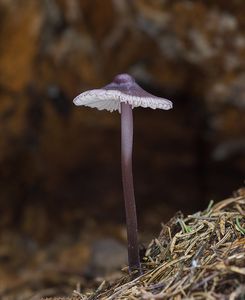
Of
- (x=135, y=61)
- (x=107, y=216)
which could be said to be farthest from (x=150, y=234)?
(x=135, y=61)

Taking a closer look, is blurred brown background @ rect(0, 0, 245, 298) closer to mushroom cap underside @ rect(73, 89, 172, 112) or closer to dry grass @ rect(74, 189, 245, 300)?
dry grass @ rect(74, 189, 245, 300)

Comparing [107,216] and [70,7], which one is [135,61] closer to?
[70,7]

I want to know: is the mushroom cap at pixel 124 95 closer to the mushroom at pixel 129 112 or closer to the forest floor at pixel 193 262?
the mushroom at pixel 129 112

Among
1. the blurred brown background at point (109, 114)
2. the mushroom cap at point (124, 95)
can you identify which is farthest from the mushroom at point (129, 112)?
the blurred brown background at point (109, 114)

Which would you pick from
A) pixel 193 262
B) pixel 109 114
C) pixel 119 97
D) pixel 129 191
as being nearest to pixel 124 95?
pixel 119 97

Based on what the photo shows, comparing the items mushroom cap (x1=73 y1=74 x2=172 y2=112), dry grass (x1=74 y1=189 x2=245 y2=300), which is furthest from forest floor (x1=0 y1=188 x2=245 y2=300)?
mushroom cap (x1=73 y1=74 x2=172 y2=112)

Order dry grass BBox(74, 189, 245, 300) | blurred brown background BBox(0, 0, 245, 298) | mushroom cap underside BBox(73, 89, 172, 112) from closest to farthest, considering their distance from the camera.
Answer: dry grass BBox(74, 189, 245, 300)
mushroom cap underside BBox(73, 89, 172, 112)
blurred brown background BBox(0, 0, 245, 298)
